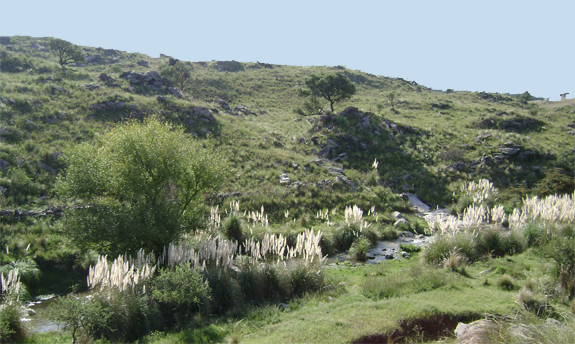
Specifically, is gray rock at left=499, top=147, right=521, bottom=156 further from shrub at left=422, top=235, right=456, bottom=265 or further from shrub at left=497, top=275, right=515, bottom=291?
shrub at left=497, top=275, right=515, bottom=291

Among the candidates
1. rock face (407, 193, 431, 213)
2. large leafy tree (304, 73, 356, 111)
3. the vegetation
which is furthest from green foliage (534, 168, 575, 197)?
large leafy tree (304, 73, 356, 111)

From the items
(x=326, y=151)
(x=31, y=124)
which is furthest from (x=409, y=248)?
(x=31, y=124)

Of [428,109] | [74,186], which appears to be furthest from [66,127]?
[428,109]

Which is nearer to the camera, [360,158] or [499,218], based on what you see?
[499,218]

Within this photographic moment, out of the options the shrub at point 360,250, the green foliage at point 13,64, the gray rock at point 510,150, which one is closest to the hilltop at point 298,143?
the gray rock at point 510,150

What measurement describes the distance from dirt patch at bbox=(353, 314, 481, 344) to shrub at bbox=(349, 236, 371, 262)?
8172 millimetres

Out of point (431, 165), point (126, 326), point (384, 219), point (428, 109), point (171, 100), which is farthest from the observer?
point (428, 109)

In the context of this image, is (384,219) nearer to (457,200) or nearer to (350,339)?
(457,200)

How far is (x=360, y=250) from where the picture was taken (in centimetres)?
1823

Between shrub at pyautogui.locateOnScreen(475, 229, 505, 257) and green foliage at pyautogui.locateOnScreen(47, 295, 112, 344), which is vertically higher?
shrub at pyautogui.locateOnScreen(475, 229, 505, 257)

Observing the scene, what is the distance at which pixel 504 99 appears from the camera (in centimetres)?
8306

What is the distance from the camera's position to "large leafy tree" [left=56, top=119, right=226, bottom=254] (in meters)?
14.2

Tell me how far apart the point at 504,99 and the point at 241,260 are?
293 feet

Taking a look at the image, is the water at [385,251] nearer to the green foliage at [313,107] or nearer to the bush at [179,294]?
the bush at [179,294]
